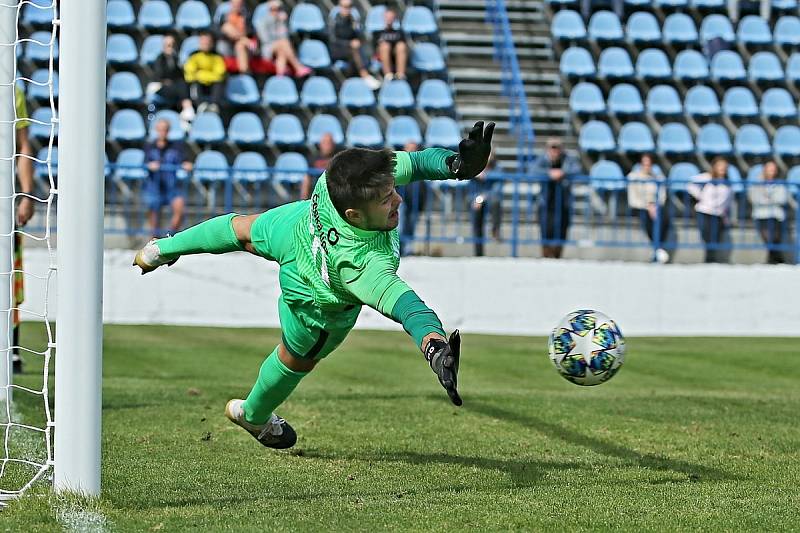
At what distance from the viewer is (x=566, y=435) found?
7.13 m

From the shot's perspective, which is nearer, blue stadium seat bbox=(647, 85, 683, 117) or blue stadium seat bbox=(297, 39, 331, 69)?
blue stadium seat bbox=(297, 39, 331, 69)

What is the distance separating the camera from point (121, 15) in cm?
1930

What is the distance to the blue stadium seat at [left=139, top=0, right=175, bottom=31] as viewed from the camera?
19406mm

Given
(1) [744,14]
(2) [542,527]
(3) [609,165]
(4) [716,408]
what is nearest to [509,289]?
(3) [609,165]

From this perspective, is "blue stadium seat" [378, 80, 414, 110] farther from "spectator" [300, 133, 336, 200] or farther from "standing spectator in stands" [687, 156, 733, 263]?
"standing spectator in stands" [687, 156, 733, 263]

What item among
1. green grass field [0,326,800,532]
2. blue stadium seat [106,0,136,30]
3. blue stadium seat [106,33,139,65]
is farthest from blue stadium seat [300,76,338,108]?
green grass field [0,326,800,532]

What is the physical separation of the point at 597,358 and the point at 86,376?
2.46 m

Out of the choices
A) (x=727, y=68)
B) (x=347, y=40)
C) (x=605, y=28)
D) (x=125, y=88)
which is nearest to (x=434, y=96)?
(x=347, y=40)

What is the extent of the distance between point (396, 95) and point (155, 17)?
4182 millimetres

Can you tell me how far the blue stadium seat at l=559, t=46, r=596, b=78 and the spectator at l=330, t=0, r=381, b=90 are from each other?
320 centimetres

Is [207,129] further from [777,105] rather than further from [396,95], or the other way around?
[777,105]

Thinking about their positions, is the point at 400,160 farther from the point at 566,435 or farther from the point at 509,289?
the point at 509,289

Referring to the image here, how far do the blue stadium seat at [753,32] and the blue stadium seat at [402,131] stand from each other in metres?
6.38

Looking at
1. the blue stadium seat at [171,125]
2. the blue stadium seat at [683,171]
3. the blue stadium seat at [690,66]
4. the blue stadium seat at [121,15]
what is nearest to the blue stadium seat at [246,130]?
the blue stadium seat at [171,125]
